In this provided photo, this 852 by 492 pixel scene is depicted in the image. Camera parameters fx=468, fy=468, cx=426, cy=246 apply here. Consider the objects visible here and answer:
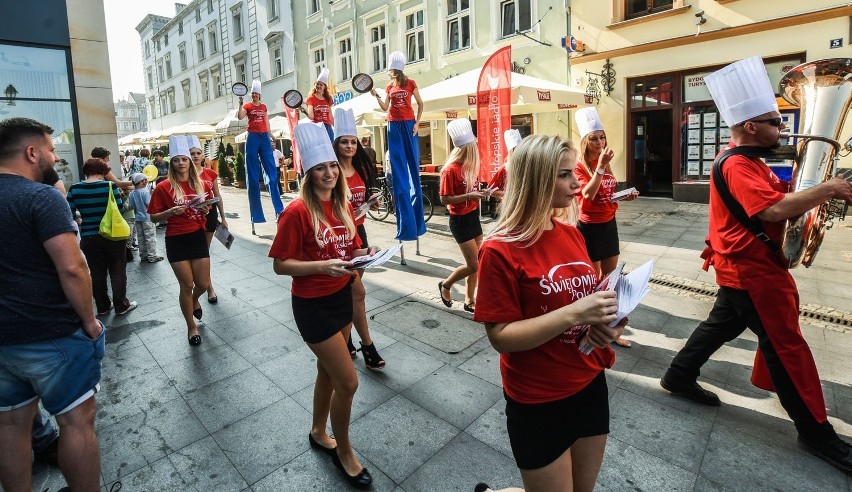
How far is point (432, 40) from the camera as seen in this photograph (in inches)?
679

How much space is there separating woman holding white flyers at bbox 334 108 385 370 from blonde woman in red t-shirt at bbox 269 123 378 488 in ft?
3.06

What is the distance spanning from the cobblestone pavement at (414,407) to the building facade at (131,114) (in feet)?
379

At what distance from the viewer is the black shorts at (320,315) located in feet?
8.52

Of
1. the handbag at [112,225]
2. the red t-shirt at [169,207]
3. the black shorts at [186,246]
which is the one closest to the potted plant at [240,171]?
the handbag at [112,225]

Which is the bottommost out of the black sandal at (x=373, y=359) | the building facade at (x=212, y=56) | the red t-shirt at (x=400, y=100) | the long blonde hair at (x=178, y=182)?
the black sandal at (x=373, y=359)

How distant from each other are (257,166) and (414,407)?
730 cm

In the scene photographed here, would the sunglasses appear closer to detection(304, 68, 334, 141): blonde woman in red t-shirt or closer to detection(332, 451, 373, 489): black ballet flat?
detection(332, 451, 373, 489): black ballet flat

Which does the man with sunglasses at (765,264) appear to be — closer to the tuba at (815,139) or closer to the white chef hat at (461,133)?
the tuba at (815,139)

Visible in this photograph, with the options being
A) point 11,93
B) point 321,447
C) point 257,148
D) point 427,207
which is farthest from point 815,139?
point 427,207

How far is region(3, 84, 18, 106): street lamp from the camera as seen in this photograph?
713 cm

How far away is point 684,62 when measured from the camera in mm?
11719

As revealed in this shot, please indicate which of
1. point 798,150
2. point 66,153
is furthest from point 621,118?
point 66,153

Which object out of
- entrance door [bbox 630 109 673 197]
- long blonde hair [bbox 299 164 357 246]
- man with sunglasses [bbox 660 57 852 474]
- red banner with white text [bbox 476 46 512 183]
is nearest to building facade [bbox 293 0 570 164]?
entrance door [bbox 630 109 673 197]

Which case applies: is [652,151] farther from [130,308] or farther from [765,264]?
[130,308]
